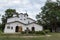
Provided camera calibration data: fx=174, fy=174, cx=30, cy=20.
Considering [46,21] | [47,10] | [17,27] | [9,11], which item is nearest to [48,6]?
[47,10]

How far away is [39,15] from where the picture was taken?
61.9 meters

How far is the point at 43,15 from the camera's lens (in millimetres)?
60594

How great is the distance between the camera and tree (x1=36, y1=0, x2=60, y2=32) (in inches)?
2197

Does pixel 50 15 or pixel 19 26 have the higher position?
pixel 50 15

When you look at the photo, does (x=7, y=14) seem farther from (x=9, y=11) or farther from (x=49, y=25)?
(x=49, y=25)

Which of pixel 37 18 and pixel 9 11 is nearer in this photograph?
pixel 37 18

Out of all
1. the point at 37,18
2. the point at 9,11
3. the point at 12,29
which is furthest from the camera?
the point at 9,11

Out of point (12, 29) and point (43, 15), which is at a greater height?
point (43, 15)

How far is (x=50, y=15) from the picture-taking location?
56.6 m

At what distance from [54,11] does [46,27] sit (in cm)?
637

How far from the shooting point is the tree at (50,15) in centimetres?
5581

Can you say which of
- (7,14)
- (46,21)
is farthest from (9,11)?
(46,21)

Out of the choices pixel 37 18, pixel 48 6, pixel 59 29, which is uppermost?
pixel 48 6

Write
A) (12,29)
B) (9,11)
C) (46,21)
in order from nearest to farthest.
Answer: (12,29), (46,21), (9,11)
